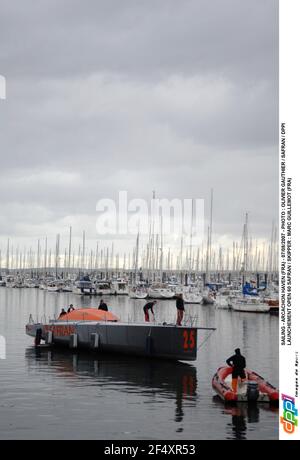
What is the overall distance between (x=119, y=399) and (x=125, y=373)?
18.8ft

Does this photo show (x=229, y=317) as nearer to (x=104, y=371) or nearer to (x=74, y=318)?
(x=74, y=318)

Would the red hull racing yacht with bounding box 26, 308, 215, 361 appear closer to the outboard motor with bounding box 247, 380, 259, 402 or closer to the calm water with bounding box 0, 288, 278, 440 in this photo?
the calm water with bounding box 0, 288, 278, 440

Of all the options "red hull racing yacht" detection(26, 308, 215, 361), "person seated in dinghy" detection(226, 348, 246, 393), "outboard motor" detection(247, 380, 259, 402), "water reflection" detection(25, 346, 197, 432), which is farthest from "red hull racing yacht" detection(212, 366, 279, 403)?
"red hull racing yacht" detection(26, 308, 215, 361)

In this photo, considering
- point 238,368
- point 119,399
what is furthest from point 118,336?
point 238,368

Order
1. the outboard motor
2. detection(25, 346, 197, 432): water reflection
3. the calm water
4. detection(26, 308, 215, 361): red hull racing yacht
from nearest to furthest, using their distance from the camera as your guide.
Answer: the calm water, the outboard motor, detection(25, 346, 197, 432): water reflection, detection(26, 308, 215, 361): red hull racing yacht

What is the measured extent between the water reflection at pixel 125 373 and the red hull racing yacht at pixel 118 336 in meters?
0.48

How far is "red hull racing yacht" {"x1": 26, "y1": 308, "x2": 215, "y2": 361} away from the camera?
103 feet

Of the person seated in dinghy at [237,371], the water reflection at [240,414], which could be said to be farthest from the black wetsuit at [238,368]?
the water reflection at [240,414]

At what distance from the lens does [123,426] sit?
743 inches

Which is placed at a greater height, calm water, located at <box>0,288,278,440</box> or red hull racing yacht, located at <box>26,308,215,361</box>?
red hull racing yacht, located at <box>26,308,215,361</box>

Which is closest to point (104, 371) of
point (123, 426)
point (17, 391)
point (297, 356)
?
point (17, 391)

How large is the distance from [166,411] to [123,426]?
8.27ft

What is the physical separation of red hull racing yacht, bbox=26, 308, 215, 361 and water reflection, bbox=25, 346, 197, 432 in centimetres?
48

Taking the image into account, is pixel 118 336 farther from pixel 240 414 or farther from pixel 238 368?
pixel 240 414
